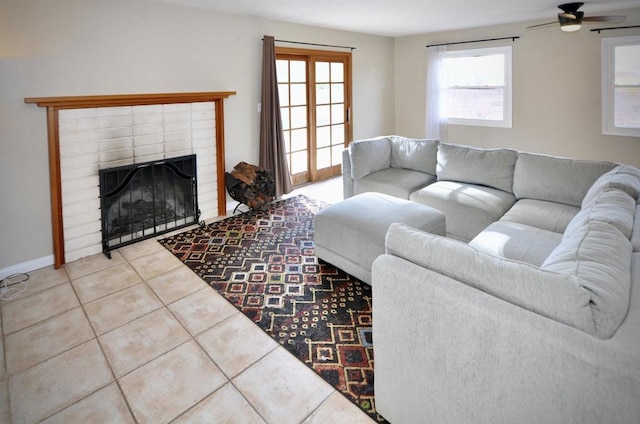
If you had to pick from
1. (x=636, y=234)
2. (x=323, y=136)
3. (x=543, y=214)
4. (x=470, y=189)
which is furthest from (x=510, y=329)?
(x=323, y=136)

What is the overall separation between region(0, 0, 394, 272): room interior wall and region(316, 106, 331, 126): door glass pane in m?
1.32

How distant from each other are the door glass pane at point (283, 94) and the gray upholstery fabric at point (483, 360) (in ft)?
14.1

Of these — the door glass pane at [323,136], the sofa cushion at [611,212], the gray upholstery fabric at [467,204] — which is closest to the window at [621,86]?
the gray upholstery fabric at [467,204]

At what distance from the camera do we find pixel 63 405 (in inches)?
75.3

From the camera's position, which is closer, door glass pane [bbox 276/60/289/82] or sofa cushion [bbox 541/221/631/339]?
sofa cushion [bbox 541/221/631/339]

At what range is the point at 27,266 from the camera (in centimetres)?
336

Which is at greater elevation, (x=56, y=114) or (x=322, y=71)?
(x=322, y=71)

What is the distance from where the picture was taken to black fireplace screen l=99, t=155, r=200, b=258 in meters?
3.71

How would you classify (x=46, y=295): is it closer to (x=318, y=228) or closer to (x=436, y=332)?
(x=318, y=228)

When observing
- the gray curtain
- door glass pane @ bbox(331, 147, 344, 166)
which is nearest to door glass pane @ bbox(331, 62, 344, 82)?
door glass pane @ bbox(331, 147, 344, 166)

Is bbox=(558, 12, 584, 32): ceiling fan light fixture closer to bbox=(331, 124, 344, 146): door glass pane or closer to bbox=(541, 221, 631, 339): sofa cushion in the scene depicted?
bbox=(331, 124, 344, 146): door glass pane

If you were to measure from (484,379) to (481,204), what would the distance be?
7.96 ft

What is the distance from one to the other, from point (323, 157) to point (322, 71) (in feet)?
4.28

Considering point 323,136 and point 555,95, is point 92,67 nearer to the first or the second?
point 323,136
